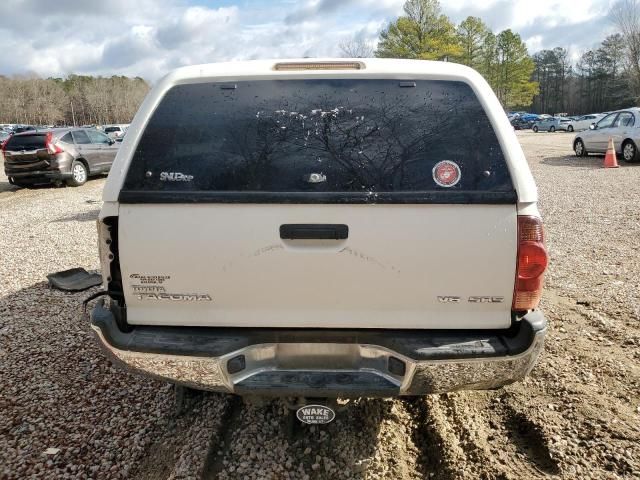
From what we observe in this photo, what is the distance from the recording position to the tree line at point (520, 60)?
43.5 meters

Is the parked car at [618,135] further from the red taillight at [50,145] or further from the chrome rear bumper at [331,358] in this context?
the red taillight at [50,145]

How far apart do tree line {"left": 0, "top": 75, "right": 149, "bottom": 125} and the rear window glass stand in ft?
260

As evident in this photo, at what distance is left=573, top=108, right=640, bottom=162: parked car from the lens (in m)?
15.7

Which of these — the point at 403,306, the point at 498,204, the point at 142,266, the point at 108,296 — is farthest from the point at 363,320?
the point at 108,296

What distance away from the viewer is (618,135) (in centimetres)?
1648

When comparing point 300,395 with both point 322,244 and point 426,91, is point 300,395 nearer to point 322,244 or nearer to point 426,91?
point 322,244

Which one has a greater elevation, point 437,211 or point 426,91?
point 426,91

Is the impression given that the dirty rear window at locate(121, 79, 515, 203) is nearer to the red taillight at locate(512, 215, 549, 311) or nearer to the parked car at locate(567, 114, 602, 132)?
the red taillight at locate(512, 215, 549, 311)

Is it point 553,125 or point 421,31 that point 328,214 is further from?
point 553,125

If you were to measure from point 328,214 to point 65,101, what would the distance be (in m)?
107

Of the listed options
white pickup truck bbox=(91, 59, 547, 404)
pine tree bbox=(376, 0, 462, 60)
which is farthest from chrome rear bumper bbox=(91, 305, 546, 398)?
pine tree bbox=(376, 0, 462, 60)

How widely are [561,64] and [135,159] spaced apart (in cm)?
10480

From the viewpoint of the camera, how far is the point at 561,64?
300ft

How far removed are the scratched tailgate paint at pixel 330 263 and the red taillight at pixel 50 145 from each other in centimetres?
1345
